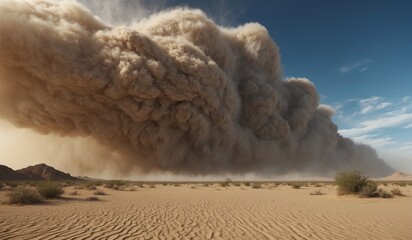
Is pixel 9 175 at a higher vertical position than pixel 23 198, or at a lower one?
higher

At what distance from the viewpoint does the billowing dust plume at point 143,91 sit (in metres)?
31.1

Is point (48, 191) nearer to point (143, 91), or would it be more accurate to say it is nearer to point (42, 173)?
point (143, 91)

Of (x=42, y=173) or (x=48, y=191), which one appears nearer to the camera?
(x=48, y=191)

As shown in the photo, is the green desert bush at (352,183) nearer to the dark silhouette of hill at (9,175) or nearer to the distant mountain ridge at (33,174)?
the distant mountain ridge at (33,174)

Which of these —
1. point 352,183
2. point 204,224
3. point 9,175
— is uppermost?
point 9,175

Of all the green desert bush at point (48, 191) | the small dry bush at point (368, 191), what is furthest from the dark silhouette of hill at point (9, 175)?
the small dry bush at point (368, 191)

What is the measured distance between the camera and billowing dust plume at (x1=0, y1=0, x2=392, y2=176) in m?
31.1

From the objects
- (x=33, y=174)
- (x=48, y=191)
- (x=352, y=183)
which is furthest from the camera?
(x=33, y=174)

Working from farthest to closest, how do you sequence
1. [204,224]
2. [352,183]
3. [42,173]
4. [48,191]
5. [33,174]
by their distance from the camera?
[42,173], [33,174], [352,183], [48,191], [204,224]

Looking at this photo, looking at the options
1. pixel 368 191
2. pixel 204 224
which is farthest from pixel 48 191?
pixel 368 191

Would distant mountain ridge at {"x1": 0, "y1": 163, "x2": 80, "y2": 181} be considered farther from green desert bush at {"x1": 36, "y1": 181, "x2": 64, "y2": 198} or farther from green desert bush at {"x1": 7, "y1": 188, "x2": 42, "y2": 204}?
green desert bush at {"x1": 7, "y1": 188, "x2": 42, "y2": 204}

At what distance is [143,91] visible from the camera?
111ft

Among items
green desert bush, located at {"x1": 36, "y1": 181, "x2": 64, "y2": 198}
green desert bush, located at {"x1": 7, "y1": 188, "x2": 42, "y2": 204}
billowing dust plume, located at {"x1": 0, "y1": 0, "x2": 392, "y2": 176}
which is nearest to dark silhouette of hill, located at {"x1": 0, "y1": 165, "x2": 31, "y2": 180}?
billowing dust plume, located at {"x1": 0, "y1": 0, "x2": 392, "y2": 176}

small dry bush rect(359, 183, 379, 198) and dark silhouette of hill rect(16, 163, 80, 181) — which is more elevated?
dark silhouette of hill rect(16, 163, 80, 181)
